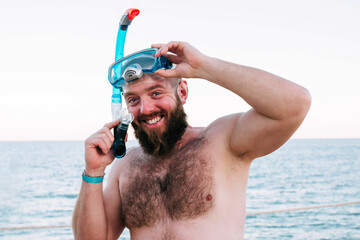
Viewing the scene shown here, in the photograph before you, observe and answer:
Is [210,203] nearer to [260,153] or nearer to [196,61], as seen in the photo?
[260,153]

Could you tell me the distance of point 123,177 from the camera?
193 centimetres

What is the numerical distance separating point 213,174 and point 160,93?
421mm

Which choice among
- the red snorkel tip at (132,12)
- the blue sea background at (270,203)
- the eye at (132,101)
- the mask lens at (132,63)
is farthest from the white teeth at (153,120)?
the blue sea background at (270,203)

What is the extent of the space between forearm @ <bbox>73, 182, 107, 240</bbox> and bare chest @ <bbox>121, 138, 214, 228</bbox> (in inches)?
4.4

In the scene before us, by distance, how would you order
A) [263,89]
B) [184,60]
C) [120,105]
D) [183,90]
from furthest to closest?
[183,90]
[120,105]
[184,60]
[263,89]

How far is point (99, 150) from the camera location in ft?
5.84

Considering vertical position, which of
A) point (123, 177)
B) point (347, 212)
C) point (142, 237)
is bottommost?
point (347, 212)

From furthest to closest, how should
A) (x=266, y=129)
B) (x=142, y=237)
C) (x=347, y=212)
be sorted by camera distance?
1. (x=347, y=212)
2. (x=142, y=237)
3. (x=266, y=129)

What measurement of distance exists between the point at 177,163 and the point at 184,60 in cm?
47

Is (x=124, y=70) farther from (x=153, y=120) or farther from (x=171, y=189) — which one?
(x=171, y=189)

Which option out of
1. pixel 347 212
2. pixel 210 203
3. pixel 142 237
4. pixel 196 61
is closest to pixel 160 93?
pixel 196 61

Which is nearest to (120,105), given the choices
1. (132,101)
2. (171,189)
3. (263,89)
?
(132,101)

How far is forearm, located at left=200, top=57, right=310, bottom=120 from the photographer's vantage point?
1419 mm

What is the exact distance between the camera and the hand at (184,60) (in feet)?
5.16
